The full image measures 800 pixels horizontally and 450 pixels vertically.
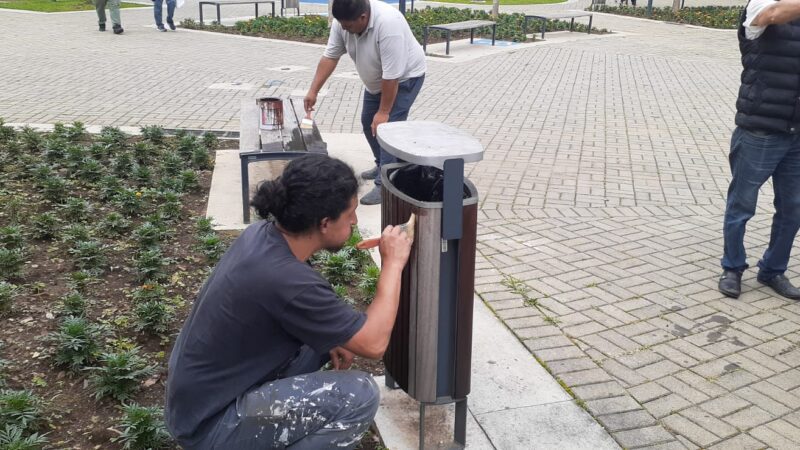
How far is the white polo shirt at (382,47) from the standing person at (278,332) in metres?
2.84

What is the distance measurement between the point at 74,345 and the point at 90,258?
106cm

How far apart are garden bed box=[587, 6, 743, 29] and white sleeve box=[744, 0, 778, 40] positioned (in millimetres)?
17005

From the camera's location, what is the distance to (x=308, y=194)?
225 centimetres

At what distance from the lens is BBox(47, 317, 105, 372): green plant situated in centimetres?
333

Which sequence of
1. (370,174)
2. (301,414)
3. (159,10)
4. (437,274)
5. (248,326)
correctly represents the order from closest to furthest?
(248,326) < (301,414) < (437,274) < (370,174) < (159,10)

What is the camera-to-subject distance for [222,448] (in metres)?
2.29

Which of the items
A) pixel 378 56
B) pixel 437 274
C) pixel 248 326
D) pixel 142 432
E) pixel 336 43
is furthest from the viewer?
pixel 336 43

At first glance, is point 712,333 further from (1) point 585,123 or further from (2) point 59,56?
(2) point 59,56

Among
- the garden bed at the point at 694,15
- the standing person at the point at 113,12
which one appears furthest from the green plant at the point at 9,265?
the garden bed at the point at 694,15

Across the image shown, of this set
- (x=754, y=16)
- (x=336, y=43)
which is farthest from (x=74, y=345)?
(x=754, y=16)

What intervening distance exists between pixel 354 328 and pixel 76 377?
167 cm

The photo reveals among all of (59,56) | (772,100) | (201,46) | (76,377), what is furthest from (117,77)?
(772,100)

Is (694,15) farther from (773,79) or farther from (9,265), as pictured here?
(9,265)

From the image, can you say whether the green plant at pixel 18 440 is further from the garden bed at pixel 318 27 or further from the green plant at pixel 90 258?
the garden bed at pixel 318 27
